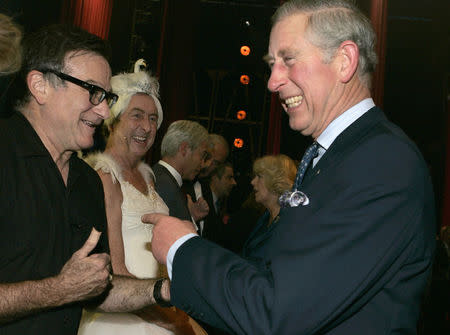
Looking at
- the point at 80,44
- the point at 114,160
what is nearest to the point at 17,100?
the point at 80,44

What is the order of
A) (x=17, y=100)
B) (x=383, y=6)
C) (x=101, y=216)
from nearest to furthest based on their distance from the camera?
(x=17, y=100) → (x=101, y=216) → (x=383, y=6)

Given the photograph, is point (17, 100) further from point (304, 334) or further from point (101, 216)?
point (304, 334)

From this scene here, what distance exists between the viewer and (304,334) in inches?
40.8

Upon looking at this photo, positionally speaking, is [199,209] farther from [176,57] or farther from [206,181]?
[176,57]

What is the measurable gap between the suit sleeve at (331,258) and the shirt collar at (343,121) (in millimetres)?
202

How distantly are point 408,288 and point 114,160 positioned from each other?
1888mm

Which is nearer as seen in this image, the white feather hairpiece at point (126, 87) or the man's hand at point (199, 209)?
the white feather hairpiece at point (126, 87)

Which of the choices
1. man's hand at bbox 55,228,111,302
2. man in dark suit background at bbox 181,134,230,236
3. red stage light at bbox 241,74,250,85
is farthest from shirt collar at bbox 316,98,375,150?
red stage light at bbox 241,74,250,85

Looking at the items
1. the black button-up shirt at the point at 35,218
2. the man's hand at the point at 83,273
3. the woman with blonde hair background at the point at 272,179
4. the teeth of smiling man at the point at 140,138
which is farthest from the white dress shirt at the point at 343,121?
the woman with blonde hair background at the point at 272,179

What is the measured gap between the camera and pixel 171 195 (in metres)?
3.37

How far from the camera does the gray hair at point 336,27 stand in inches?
54.2

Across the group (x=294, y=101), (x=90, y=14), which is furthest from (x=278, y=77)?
(x=90, y=14)

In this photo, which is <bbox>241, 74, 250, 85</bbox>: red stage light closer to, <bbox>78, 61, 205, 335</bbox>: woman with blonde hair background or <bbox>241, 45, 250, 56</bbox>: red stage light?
<bbox>241, 45, 250, 56</bbox>: red stage light

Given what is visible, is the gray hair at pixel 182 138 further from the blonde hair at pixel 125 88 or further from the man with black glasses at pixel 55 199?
the man with black glasses at pixel 55 199
